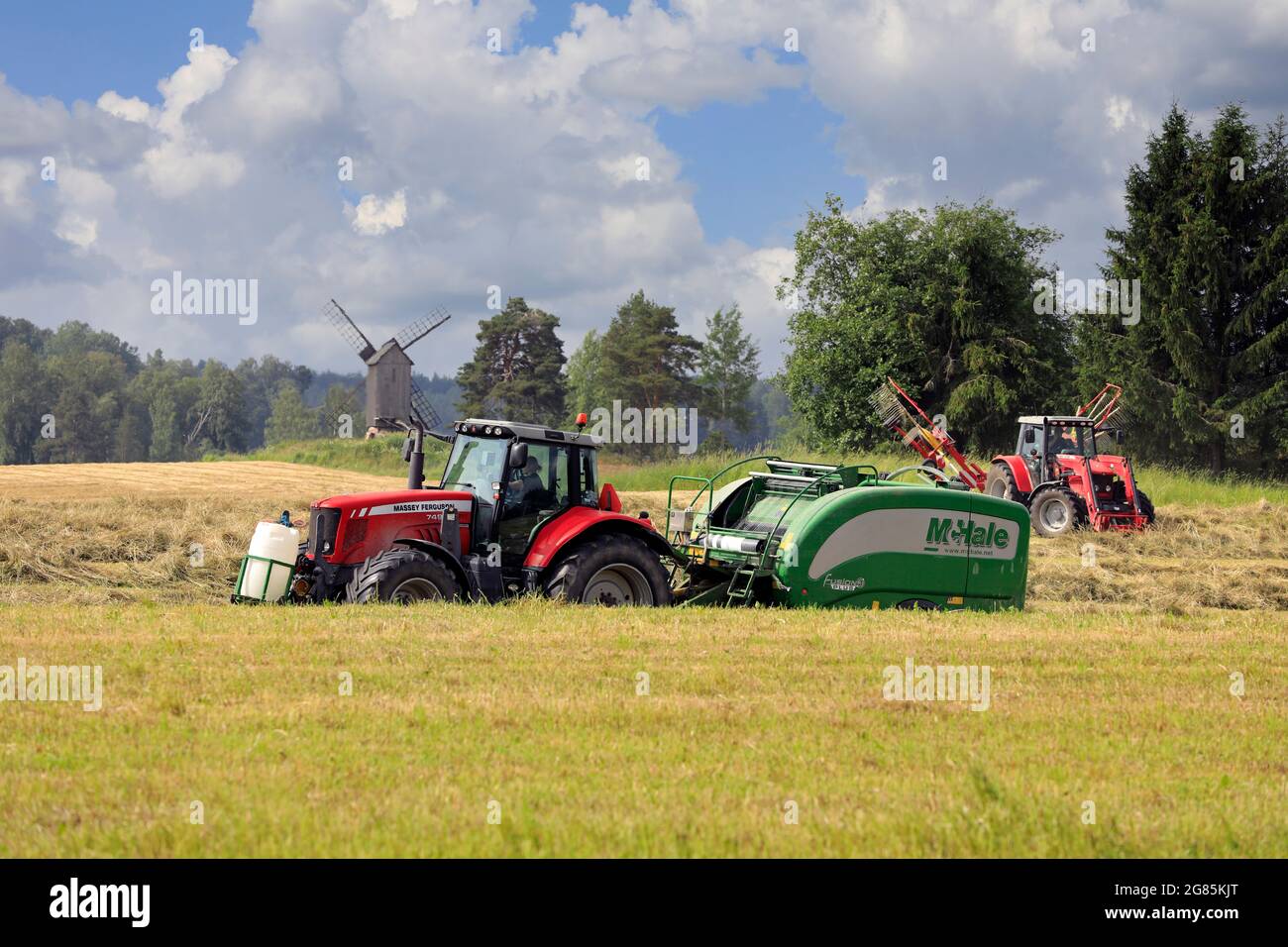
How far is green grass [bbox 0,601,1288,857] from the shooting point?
16.9ft

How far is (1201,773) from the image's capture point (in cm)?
642

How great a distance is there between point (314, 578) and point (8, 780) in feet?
19.7

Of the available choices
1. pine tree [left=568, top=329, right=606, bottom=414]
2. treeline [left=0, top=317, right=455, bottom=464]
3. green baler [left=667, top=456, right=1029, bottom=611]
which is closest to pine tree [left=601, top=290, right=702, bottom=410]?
pine tree [left=568, top=329, right=606, bottom=414]

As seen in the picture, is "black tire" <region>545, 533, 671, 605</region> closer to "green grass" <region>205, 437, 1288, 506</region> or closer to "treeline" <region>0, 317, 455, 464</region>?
"green grass" <region>205, 437, 1288, 506</region>

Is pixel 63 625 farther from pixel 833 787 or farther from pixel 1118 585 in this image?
pixel 1118 585

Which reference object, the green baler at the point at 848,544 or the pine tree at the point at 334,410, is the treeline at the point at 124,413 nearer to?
the pine tree at the point at 334,410

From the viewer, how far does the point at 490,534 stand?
12.1m

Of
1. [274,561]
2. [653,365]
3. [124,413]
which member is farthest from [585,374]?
[274,561]

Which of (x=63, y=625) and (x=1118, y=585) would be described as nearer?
(x=63, y=625)

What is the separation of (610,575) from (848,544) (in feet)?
8.22

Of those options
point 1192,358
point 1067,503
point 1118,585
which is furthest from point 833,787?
point 1192,358

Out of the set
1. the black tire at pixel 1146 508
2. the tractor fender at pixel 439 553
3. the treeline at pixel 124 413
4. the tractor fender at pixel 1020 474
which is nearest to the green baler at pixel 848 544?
the tractor fender at pixel 439 553

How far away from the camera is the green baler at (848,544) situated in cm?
1301

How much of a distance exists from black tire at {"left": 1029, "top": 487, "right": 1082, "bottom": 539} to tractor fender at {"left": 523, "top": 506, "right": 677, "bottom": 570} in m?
12.9
